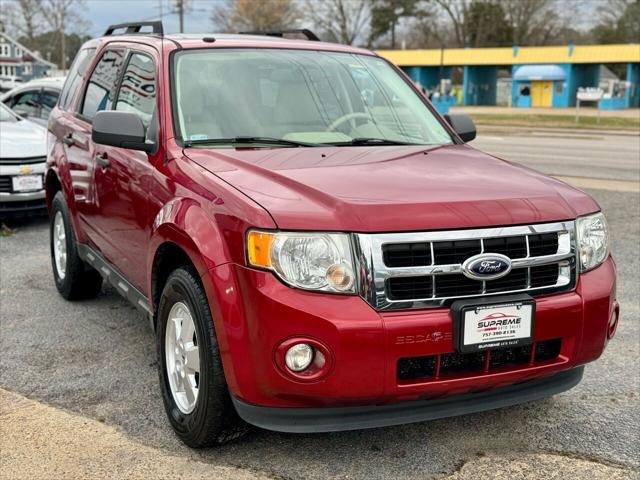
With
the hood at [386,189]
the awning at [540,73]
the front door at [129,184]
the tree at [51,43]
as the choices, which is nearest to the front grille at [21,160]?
the front door at [129,184]

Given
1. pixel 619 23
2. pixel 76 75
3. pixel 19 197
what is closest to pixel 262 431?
pixel 76 75

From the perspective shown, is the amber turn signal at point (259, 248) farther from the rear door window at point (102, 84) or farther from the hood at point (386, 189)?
the rear door window at point (102, 84)

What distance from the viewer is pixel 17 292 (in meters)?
6.03

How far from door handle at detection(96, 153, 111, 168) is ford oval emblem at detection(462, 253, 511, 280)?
2.47m

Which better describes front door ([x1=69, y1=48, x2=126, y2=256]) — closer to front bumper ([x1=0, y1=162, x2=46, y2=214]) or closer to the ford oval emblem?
the ford oval emblem

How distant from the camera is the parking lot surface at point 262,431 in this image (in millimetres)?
3229

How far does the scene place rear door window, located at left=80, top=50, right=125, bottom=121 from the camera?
16.2 feet

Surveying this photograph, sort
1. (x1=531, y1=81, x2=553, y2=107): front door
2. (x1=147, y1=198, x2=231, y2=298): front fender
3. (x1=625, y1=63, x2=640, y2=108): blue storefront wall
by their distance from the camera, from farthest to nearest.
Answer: (x1=531, y1=81, x2=553, y2=107): front door
(x1=625, y1=63, x2=640, y2=108): blue storefront wall
(x1=147, y1=198, x2=231, y2=298): front fender

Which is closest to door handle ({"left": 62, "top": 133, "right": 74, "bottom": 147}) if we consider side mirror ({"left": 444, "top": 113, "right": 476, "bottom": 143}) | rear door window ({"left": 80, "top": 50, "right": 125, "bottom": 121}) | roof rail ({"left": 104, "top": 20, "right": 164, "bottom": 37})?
A: rear door window ({"left": 80, "top": 50, "right": 125, "bottom": 121})

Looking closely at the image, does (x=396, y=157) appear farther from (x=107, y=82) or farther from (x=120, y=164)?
(x=107, y=82)

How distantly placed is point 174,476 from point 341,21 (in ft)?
251

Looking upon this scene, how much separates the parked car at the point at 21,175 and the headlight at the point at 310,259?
6449 millimetres

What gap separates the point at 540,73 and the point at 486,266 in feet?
169

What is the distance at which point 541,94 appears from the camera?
172ft
